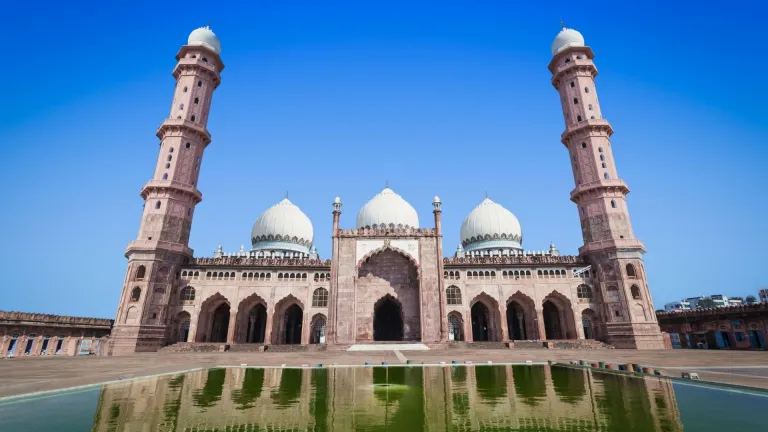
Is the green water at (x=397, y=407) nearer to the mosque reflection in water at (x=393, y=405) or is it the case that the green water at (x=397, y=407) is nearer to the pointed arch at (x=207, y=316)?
the mosque reflection in water at (x=393, y=405)

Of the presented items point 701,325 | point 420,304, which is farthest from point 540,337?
point 701,325

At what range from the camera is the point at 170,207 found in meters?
31.7

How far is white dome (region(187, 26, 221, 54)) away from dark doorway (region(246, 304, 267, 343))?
26.1 meters

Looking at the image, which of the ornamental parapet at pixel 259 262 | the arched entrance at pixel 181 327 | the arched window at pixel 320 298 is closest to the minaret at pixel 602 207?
the arched window at pixel 320 298

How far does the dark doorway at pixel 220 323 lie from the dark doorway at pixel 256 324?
2665 millimetres

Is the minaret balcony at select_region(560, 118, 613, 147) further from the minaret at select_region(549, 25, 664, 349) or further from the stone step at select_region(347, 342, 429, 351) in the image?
the stone step at select_region(347, 342, 429, 351)

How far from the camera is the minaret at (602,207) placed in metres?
29.4

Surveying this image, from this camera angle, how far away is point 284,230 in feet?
138

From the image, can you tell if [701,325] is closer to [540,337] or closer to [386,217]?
[540,337]

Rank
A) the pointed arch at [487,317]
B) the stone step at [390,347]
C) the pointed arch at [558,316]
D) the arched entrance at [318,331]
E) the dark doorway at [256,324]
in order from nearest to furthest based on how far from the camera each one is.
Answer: the stone step at [390,347]
the pointed arch at [558,316]
the pointed arch at [487,317]
the arched entrance at [318,331]
the dark doorway at [256,324]

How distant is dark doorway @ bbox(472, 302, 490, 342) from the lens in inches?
1453

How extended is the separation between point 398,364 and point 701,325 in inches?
1332

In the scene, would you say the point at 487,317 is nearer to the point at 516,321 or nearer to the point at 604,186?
the point at 516,321

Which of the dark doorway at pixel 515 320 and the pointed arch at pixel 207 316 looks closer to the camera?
the pointed arch at pixel 207 316
